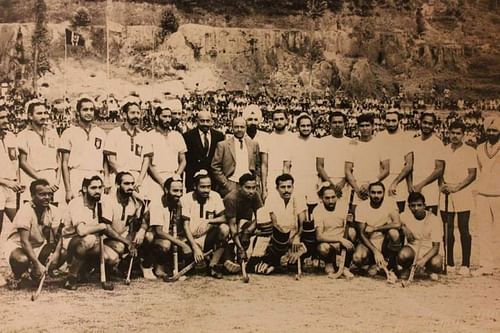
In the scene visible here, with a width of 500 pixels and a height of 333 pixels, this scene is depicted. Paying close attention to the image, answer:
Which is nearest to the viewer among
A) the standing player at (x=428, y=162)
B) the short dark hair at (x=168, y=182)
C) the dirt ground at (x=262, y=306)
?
the dirt ground at (x=262, y=306)

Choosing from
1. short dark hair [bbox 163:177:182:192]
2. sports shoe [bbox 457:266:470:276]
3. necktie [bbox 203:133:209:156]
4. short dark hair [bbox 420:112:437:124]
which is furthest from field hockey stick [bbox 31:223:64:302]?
sports shoe [bbox 457:266:470:276]

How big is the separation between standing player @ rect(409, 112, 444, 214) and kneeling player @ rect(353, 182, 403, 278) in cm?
18

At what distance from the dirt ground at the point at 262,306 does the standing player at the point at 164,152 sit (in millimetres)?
553

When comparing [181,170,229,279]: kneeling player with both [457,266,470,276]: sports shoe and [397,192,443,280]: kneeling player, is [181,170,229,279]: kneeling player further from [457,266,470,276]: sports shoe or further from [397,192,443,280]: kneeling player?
[457,266,470,276]: sports shoe

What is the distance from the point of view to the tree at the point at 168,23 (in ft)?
10.8

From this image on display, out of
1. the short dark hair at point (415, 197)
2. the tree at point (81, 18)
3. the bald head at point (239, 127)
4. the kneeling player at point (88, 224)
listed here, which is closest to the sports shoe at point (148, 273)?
the kneeling player at point (88, 224)

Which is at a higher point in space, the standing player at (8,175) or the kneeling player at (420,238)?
the standing player at (8,175)

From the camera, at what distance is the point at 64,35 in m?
3.25

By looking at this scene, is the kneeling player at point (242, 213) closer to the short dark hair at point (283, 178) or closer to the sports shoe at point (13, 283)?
the short dark hair at point (283, 178)

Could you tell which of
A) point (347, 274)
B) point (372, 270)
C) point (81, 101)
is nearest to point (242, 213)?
point (347, 274)

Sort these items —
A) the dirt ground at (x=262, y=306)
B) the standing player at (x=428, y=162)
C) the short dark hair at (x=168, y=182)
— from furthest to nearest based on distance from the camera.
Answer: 1. the standing player at (x=428, y=162)
2. the short dark hair at (x=168, y=182)
3. the dirt ground at (x=262, y=306)

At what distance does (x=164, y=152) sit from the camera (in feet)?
10.8

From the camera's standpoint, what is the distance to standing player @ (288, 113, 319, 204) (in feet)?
10.9

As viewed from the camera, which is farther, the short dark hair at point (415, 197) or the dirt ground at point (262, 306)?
the short dark hair at point (415, 197)
